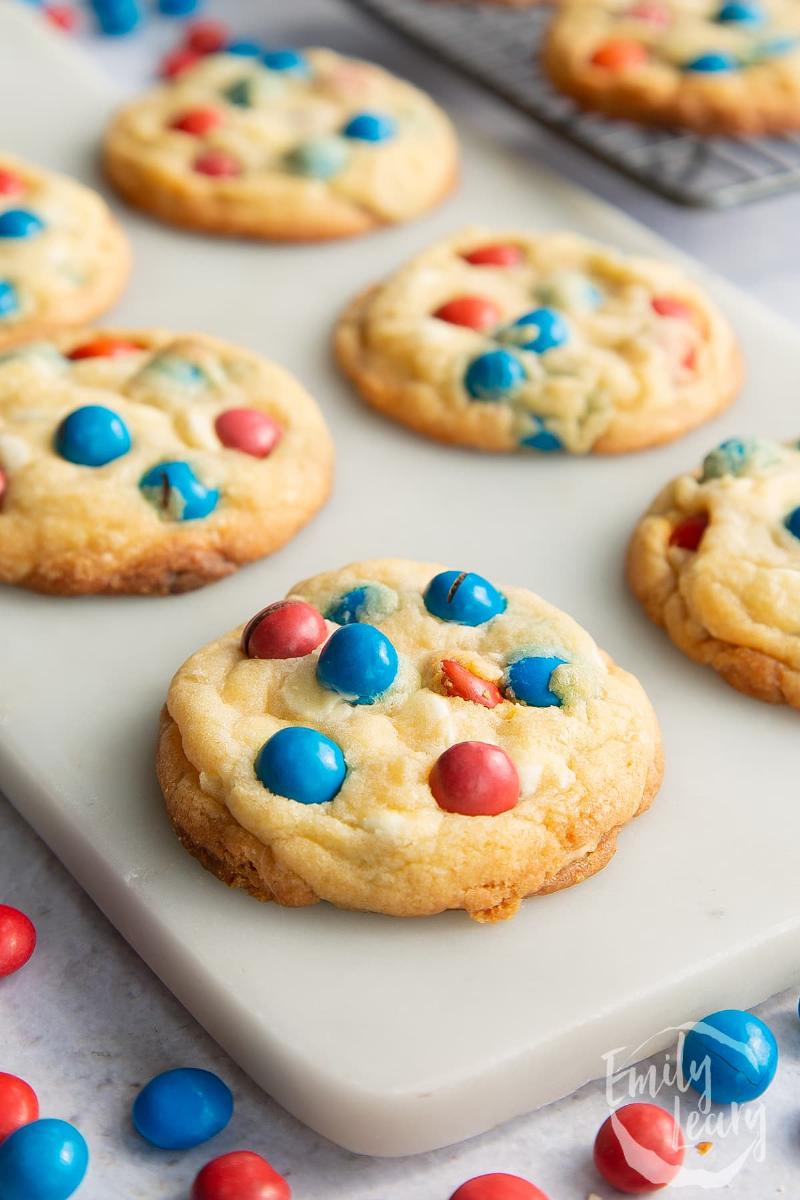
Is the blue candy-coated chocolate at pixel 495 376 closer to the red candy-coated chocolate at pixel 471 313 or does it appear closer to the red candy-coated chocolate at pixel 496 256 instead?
the red candy-coated chocolate at pixel 471 313

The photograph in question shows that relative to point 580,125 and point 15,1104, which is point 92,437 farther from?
point 580,125

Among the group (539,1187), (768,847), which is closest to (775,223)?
(768,847)

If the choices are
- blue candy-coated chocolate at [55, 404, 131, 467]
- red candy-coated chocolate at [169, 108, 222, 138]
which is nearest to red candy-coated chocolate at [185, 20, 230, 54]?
red candy-coated chocolate at [169, 108, 222, 138]

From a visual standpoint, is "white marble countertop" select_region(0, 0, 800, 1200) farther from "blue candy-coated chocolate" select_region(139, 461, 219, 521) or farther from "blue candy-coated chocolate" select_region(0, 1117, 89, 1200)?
"blue candy-coated chocolate" select_region(139, 461, 219, 521)

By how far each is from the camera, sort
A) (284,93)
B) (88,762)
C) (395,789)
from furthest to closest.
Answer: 1. (284,93)
2. (88,762)
3. (395,789)

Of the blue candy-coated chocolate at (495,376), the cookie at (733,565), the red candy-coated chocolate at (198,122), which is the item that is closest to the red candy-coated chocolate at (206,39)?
the red candy-coated chocolate at (198,122)

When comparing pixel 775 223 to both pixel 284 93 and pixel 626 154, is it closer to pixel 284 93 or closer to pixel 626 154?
pixel 626 154
